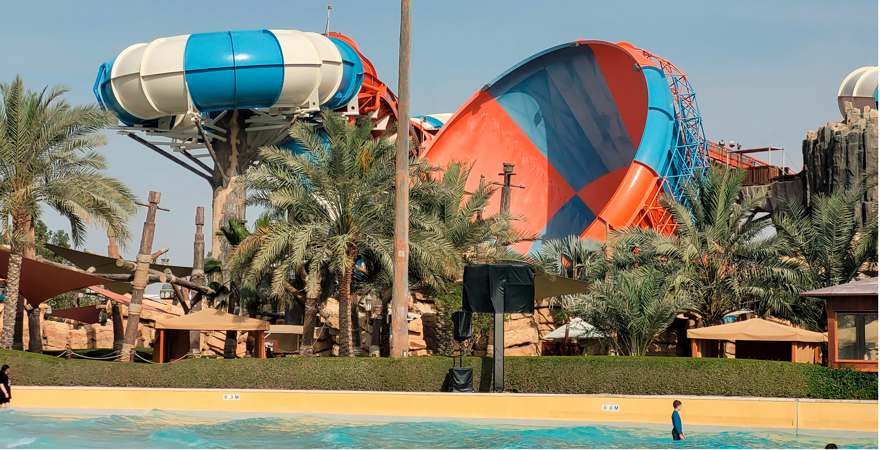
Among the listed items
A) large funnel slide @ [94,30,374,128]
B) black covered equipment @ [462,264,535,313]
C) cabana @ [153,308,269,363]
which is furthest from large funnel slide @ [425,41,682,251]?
black covered equipment @ [462,264,535,313]

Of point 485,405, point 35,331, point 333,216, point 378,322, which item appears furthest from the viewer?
point 378,322

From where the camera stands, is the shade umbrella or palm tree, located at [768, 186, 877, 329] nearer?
the shade umbrella

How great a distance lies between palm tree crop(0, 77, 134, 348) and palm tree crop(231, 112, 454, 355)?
3.47 m

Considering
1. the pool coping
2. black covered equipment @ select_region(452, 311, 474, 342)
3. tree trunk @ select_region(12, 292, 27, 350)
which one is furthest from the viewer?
tree trunk @ select_region(12, 292, 27, 350)

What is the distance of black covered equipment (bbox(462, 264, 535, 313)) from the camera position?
22594 millimetres

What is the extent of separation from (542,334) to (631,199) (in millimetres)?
10142

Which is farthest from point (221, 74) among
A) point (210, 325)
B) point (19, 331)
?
point (210, 325)

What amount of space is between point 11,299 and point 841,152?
27627 mm

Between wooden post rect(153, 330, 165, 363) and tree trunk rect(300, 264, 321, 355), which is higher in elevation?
tree trunk rect(300, 264, 321, 355)

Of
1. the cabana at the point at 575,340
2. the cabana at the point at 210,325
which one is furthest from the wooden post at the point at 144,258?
the cabana at the point at 575,340

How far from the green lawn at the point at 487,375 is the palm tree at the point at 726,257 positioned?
8.66 meters

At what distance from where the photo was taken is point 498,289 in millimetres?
22594

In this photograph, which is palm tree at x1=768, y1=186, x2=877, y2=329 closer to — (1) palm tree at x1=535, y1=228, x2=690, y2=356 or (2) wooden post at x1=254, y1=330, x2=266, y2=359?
(1) palm tree at x1=535, y1=228, x2=690, y2=356

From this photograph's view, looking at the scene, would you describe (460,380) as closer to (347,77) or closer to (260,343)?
(260,343)
